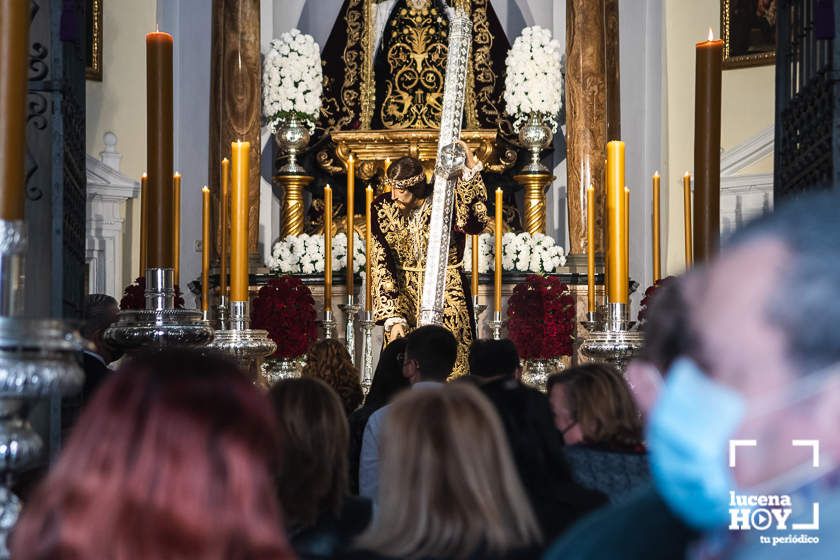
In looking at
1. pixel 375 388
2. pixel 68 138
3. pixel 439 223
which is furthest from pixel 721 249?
pixel 439 223

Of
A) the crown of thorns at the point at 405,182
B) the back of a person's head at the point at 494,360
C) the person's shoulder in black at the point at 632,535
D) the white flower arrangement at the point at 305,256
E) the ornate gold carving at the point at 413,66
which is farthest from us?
the ornate gold carving at the point at 413,66

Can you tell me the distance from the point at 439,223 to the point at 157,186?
296 centimetres

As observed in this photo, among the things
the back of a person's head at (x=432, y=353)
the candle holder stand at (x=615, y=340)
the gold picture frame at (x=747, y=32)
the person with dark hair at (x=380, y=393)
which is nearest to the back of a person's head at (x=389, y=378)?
the person with dark hair at (x=380, y=393)

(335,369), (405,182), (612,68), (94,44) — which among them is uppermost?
(94,44)

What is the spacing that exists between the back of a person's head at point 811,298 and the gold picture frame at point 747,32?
32.7ft

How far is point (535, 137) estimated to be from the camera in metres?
10.4

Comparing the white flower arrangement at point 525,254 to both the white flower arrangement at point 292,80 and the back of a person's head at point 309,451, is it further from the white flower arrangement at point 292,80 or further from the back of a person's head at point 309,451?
the back of a person's head at point 309,451

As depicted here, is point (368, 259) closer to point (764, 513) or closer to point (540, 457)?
point (540, 457)

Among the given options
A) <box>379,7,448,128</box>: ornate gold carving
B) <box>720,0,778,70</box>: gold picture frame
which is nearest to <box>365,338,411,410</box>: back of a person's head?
<box>379,7,448,128</box>: ornate gold carving

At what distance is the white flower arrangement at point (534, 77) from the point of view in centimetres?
1040

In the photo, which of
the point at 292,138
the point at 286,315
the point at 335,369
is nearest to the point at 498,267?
the point at 286,315

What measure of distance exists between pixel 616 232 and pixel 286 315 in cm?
371

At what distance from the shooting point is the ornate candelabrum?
34.3 ft

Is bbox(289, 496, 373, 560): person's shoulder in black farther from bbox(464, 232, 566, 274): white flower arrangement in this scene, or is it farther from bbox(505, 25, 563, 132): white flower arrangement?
bbox(505, 25, 563, 132): white flower arrangement
